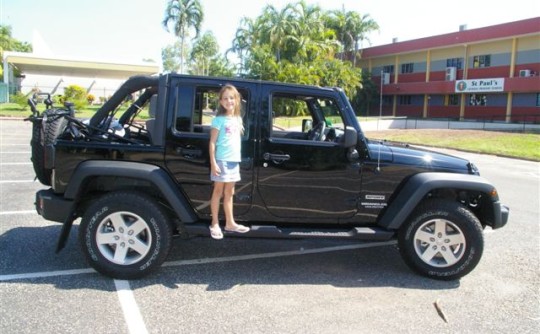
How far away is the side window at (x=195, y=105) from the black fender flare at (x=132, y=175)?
1.56 ft

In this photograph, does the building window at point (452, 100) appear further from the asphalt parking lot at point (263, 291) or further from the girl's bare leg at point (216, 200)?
the girl's bare leg at point (216, 200)

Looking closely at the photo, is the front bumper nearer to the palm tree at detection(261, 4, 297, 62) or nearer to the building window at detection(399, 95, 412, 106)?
the palm tree at detection(261, 4, 297, 62)

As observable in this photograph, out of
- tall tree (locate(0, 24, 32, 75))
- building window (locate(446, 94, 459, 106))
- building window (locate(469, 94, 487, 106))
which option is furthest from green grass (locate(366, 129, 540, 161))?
tall tree (locate(0, 24, 32, 75))

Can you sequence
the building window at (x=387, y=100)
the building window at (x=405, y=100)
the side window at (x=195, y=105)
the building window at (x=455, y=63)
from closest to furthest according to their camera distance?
1. the side window at (x=195, y=105)
2. the building window at (x=455, y=63)
3. the building window at (x=405, y=100)
4. the building window at (x=387, y=100)

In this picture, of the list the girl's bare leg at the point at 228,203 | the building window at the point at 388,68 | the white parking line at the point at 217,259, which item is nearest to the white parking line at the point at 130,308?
the white parking line at the point at 217,259

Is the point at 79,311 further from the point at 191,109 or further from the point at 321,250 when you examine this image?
the point at 321,250

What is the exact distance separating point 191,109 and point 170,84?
0.30 meters

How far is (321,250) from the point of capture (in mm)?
5484

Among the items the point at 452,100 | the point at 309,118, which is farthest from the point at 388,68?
the point at 309,118

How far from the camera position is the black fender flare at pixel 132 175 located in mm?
4266

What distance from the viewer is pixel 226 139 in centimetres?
425

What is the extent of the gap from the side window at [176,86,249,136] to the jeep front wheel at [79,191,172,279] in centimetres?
79

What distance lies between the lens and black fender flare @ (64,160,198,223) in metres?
4.27

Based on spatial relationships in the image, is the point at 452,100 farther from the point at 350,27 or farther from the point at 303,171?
the point at 303,171
